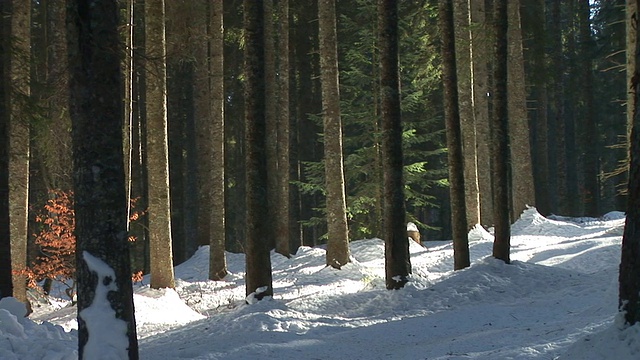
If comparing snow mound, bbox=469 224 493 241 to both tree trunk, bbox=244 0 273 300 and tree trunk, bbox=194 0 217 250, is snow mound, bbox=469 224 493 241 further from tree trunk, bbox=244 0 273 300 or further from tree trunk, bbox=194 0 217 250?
tree trunk, bbox=244 0 273 300

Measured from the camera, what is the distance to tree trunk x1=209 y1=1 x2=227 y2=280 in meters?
17.5

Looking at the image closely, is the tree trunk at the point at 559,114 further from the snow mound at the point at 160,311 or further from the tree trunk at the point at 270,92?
the snow mound at the point at 160,311

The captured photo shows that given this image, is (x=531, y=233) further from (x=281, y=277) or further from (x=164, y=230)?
(x=164, y=230)

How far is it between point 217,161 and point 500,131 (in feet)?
27.3

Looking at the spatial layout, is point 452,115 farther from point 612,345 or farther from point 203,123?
point 203,123

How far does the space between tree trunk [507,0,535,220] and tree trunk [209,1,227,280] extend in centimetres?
1177

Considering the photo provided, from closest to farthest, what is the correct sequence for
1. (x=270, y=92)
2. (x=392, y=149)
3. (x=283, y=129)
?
(x=392, y=149)
(x=283, y=129)
(x=270, y=92)

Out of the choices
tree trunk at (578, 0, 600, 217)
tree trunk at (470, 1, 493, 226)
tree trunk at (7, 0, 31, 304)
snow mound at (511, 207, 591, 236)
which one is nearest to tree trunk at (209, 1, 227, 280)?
tree trunk at (7, 0, 31, 304)

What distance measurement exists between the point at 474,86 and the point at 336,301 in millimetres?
15213

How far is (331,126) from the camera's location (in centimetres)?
1631

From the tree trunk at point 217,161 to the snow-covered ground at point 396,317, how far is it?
30.3 inches

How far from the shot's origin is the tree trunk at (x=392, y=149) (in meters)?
11.6

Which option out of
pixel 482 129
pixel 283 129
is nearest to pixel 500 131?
pixel 283 129

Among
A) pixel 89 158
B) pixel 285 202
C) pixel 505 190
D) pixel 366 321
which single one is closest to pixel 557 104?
pixel 285 202
